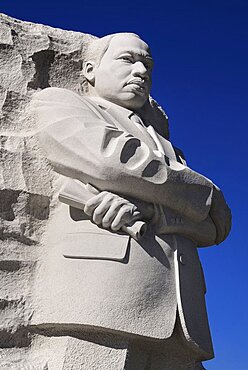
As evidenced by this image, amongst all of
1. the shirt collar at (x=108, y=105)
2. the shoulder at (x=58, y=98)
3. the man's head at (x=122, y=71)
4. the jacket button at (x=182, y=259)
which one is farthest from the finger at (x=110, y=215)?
the man's head at (x=122, y=71)

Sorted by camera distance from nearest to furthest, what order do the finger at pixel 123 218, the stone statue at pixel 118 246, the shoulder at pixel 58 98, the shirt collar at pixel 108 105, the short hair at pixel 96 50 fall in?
the stone statue at pixel 118 246, the finger at pixel 123 218, the shoulder at pixel 58 98, the shirt collar at pixel 108 105, the short hair at pixel 96 50

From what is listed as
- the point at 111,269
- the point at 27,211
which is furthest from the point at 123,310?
the point at 27,211

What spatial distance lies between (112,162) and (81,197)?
0.27 m

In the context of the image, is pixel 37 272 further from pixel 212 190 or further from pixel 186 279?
pixel 212 190

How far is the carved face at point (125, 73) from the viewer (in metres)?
4.40

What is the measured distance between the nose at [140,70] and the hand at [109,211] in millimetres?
1095

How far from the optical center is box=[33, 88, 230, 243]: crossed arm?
12.2ft

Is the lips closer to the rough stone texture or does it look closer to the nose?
the nose

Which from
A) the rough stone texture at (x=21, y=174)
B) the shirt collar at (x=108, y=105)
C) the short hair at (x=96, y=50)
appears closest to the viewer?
the rough stone texture at (x=21, y=174)

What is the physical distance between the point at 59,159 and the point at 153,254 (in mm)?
811

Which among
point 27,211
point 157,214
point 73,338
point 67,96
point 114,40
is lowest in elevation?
point 73,338

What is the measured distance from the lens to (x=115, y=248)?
11.8ft

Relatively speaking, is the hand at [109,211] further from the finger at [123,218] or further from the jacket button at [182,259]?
the jacket button at [182,259]

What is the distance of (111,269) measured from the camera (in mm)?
3562
